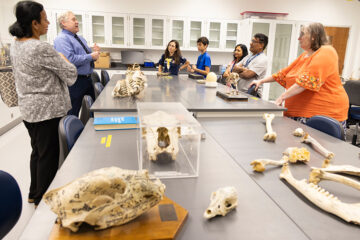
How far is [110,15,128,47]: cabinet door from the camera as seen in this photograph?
601 centimetres

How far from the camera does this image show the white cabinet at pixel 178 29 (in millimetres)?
6215

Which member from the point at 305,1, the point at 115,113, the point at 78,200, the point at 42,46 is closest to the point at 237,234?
the point at 78,200

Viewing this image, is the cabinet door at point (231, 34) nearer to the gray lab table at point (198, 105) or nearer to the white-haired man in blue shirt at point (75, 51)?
the white-haired man in blue shirt at point (75, 51)

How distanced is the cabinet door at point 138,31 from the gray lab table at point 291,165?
4650mm

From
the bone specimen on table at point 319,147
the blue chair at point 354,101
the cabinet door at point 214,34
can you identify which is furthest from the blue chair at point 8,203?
the cabinet door at point 214,34

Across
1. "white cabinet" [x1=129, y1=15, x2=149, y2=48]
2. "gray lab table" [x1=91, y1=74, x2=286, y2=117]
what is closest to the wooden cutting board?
"gray lab table" [x1=91, y1=74, x2=286, y2=117]

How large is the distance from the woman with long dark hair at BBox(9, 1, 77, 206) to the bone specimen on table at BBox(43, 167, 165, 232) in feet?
4.77

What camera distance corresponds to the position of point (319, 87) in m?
2.04

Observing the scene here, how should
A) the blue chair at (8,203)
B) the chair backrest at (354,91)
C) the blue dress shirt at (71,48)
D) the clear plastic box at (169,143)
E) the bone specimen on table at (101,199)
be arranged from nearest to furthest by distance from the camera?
the bone specimen on table at (101,199) → the blue chair at (8,203) → the clear plastic box at (169,143) → the blue dress shirt at (71,48) → the chair backrest at (354,91)

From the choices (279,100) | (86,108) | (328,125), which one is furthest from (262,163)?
(86,108)

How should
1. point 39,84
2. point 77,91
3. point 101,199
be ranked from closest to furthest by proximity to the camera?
point 101,199
point 39,84
point 77,91

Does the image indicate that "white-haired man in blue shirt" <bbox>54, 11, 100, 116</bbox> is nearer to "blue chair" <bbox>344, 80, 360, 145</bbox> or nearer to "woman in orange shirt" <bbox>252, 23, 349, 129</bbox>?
"woman in orange shirt" <bbox>252, 23, 349, 129</bbox>

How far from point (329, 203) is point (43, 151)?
6.38ft

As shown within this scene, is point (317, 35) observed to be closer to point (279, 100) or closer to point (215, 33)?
point (279, 100)
